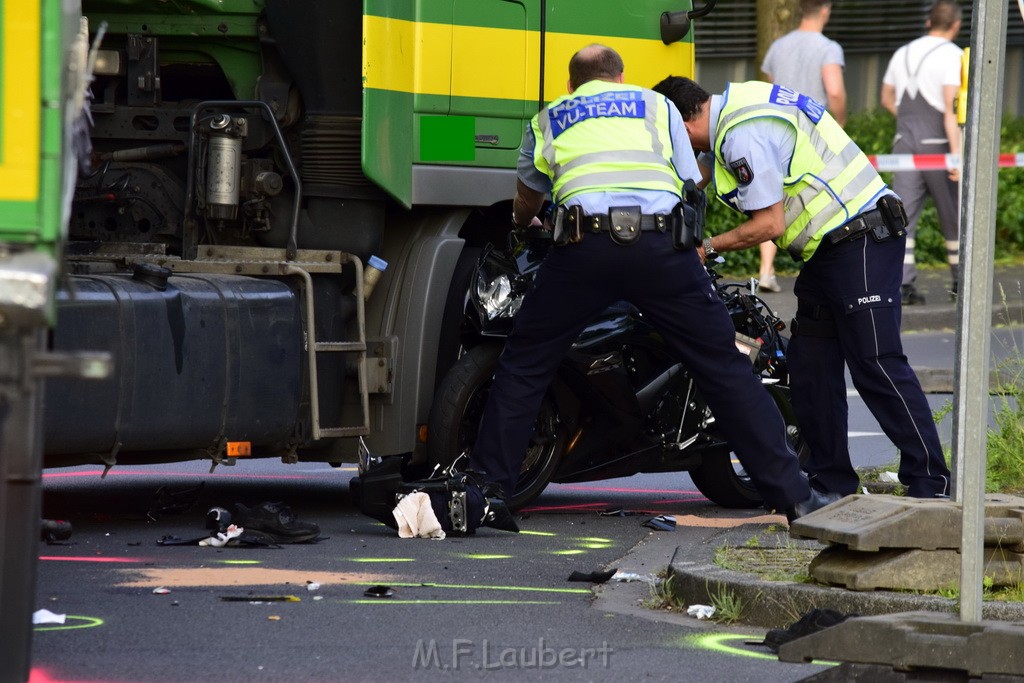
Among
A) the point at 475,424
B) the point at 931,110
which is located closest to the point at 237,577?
the point at 475,424

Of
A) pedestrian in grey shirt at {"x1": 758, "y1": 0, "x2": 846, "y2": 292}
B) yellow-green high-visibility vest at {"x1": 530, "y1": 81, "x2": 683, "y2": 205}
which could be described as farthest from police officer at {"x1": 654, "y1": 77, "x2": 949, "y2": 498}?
pedestrian in grey shirt at {"x1": 758, "y1": 0, "x2": 846, "y2": 292}

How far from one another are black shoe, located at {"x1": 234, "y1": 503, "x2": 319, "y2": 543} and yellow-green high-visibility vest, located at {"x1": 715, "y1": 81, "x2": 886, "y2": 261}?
1895 mm

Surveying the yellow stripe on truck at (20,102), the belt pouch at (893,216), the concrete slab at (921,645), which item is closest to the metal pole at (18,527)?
the yellow stripe on truck at (20,102)

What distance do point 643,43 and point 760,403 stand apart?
1839mm

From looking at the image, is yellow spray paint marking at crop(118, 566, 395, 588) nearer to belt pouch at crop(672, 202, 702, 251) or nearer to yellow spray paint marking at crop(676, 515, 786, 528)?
belt pouch at crop(672, 202, 702, 251)

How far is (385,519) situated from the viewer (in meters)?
6.55

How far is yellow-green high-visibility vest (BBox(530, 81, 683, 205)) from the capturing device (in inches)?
247

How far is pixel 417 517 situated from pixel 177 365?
1.01 metres

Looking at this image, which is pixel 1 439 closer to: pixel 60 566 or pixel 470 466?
pixel 60 566

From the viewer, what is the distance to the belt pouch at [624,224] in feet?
20.2

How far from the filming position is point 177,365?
615cm

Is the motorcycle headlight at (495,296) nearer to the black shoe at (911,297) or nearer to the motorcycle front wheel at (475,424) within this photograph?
the motorcycle front wheel at (475,424)

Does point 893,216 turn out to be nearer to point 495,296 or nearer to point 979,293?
point 495,296

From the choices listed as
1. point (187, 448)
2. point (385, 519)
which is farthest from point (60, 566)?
point (385, 519)
